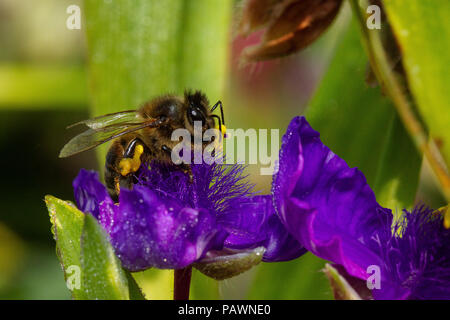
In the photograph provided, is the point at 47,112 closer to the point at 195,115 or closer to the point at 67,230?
the point at 195,115

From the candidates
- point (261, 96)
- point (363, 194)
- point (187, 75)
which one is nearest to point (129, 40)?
point (187, 75)

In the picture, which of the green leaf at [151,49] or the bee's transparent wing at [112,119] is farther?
the green leaf at [151,49]

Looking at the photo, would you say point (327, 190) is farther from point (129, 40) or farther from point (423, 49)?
point (129, 40)

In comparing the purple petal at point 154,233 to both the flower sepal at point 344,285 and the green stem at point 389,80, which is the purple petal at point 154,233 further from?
the green stem at point 389,80

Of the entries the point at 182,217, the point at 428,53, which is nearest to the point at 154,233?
the point at 182,217

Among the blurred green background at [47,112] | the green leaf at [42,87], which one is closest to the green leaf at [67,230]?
the blurred green background at [47,112]

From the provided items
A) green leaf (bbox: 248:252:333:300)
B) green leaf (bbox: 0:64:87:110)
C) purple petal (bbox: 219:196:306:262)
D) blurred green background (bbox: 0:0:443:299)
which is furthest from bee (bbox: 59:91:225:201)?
green leaf (bbox: 0:64:87:110)
